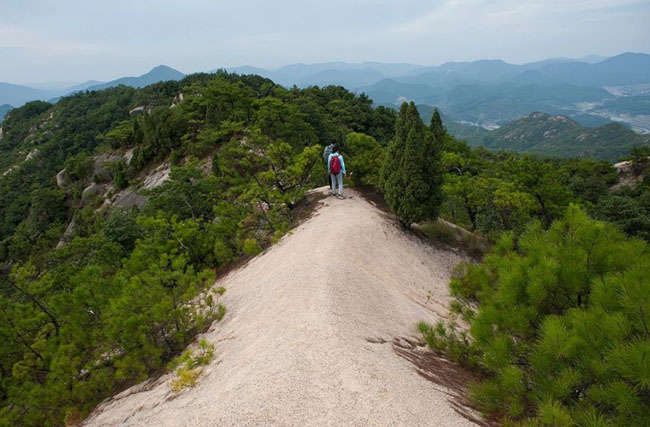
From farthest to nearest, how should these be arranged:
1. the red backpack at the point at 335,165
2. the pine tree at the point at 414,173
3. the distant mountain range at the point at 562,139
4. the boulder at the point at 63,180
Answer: the distant mountain range at the point at 562,139, the boulder at the point at 63,180, the red backpack at the point at 335,165, the pine tree at the point at 414,173

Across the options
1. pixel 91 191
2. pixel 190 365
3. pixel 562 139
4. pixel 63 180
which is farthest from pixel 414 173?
pixel 562 139

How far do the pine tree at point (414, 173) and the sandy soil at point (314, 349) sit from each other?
2286mm

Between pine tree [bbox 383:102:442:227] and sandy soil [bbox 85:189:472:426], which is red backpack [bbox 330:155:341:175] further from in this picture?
sandy soil [bbox 85:189:472:426]

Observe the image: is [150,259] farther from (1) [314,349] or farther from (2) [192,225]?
(1) [314,349]

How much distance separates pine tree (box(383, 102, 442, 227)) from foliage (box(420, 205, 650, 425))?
25.0 feet

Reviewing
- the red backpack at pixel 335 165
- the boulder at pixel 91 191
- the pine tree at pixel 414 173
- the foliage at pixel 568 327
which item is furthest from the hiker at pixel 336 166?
the boulder at pixel 91 191

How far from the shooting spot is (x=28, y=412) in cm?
821

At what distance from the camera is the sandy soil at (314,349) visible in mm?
4988

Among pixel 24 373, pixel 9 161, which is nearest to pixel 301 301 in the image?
pixel 24 373

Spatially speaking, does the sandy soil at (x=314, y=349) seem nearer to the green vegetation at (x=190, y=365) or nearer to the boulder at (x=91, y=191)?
the green vegetation at (x=190, y=365)

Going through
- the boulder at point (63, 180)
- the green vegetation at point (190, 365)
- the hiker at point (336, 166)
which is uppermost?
the hiker at point (336, 166)

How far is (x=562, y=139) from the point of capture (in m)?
159

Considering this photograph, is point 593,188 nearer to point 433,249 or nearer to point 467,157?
point 467,157

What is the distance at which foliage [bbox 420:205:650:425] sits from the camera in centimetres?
370
